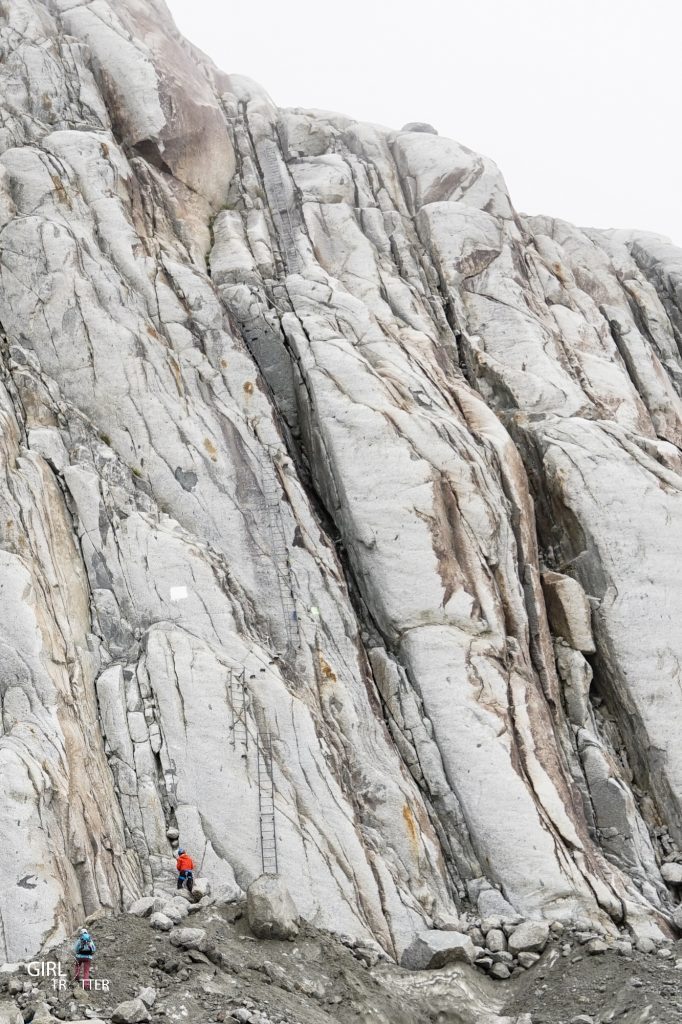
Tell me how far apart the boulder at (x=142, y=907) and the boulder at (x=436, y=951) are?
248 inches

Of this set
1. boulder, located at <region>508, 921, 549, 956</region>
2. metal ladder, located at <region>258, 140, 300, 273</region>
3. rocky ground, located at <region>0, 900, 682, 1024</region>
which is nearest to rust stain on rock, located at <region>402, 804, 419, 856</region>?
boulder, located at <region>508, 921, 549, 956</region>

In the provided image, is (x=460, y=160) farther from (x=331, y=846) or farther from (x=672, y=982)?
(x=672, y=982)

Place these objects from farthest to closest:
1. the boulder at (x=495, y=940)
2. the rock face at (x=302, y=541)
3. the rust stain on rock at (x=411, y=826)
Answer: the rust stain on rock at (x=411, y=826), the rock face at (x=302, y=541), the boulder at (x=495, y=940)

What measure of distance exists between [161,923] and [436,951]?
6.69m

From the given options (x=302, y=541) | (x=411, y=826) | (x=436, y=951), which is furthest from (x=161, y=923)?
(x=302, y=541)

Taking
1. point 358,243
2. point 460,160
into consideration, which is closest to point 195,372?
point 358,243

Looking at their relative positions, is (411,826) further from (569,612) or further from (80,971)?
(80,971)

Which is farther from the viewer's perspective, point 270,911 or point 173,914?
point 270,911

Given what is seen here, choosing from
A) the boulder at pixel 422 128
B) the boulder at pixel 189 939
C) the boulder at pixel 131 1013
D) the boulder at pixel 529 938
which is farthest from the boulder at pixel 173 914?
the boulder at pixel 422 128

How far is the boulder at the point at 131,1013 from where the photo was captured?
17391mm

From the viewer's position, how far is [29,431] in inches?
1144

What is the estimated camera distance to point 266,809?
24.6 meters

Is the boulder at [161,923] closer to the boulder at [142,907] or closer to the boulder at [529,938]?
the boulder at [142,907]

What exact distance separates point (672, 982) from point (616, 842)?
23.2 feet
